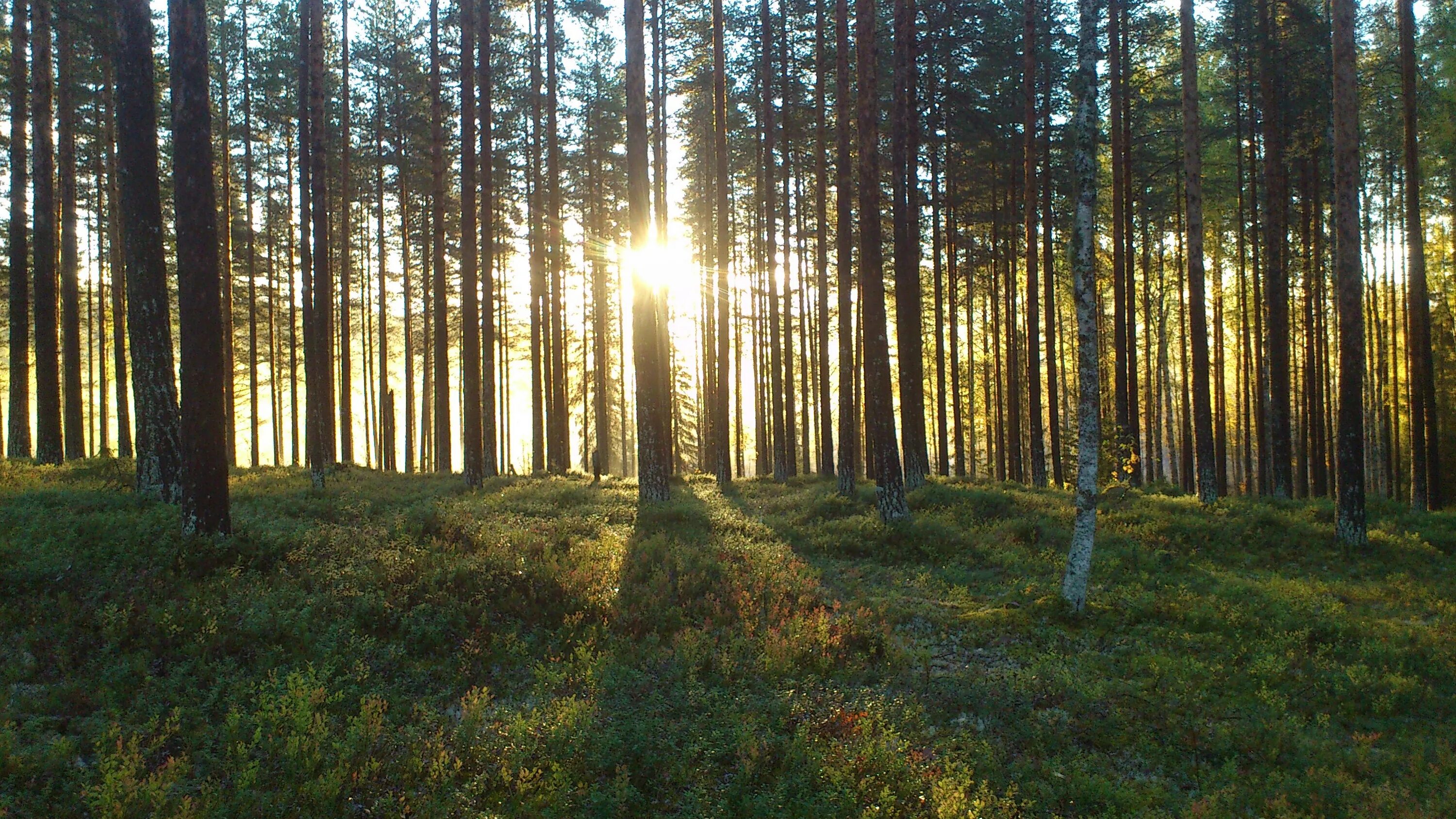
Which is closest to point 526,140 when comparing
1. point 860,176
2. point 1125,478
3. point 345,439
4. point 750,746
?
point 345,439

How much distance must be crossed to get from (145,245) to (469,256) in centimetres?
912

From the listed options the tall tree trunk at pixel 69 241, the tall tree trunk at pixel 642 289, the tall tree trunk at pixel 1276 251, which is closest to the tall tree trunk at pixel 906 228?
the tall tree trunk at pixel 642 289

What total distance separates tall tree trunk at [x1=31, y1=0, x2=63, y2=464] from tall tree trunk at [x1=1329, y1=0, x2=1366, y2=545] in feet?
86.9

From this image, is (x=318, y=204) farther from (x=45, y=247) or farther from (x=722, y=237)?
(x=722, y=237)

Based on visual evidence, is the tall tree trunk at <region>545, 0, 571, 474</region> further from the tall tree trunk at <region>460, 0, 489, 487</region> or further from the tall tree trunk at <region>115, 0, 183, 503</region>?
the tall tree trunk at <region>115, 0, 183, 503</region>

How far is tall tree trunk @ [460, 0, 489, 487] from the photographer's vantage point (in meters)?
18.6

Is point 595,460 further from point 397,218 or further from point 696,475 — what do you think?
point 397,218

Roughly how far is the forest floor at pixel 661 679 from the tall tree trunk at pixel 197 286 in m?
0.71

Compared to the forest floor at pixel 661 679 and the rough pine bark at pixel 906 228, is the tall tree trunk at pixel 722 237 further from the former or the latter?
the forest floor at pixel 661 679

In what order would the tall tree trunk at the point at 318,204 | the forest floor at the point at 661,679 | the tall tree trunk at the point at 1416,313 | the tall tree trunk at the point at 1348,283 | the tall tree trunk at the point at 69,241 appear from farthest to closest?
1. the tall tree trunk at the point at 69,241
2. the tall tree trunk at the point at 1416,313
3. the tall tree trunk at the point at 318,204
4. the tall tree trunk at the point at 1348,283
5. the forest floor at the point at 661,679

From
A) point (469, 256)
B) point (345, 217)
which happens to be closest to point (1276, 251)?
point (469, 256)

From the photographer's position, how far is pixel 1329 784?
6238 mm

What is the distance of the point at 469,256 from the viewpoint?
19.0 m

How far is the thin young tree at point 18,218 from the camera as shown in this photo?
17.8m
